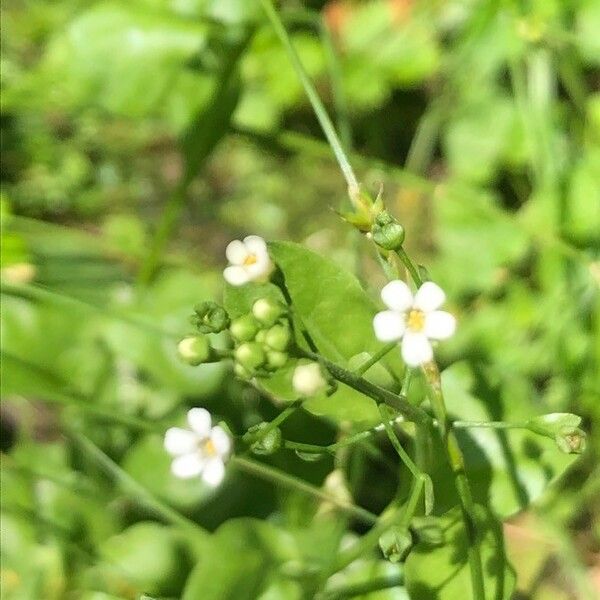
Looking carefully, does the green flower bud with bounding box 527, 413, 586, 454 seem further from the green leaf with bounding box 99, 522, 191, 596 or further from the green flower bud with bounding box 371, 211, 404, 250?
the green leaf with bounding box 99, 522, 191, 596

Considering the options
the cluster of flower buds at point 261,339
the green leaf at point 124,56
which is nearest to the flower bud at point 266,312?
the cluster of flower buds at point 261,339

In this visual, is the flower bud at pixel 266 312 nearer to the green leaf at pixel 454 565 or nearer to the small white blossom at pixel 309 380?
the small white blossom at pixel 309 380

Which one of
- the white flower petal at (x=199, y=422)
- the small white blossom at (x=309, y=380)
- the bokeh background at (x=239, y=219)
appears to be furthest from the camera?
the bokeh background at (x=239, y=219)

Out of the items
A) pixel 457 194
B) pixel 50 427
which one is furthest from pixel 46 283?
pixel 457 194

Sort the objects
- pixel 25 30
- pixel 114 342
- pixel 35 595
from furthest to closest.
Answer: pixel 25 30, pixel 114 342, pixel 35 595

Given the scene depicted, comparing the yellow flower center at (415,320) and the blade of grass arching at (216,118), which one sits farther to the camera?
the blade of grass arching at (216,118)

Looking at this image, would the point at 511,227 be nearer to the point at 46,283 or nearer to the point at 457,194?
the point at 457,194

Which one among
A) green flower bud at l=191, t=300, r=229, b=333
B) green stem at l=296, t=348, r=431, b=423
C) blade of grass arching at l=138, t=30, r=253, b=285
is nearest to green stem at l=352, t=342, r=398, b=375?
green stem at l=296, t=348, r=431, b=423
